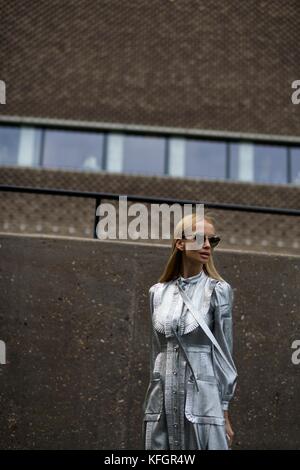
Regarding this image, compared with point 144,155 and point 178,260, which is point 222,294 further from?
point 144,155

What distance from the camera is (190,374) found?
3512 mm

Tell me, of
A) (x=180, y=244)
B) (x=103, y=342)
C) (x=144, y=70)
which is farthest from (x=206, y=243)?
(x=144, y=70)

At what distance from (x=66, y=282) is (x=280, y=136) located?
11.9 m

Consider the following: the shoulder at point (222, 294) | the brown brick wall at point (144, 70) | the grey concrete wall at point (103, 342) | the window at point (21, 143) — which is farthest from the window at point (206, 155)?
the shoulder at point (222, 294)

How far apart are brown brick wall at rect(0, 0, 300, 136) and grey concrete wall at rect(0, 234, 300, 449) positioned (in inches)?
433

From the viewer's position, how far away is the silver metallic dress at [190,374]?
3428 mm

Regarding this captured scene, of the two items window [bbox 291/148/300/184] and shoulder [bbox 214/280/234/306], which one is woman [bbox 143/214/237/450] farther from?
window [bbox 291/148/300/184]

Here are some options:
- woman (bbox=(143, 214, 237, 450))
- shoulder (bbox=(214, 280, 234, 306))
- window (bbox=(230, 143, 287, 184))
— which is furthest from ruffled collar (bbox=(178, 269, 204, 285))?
window (bbox=(230, 143, 287, 184))

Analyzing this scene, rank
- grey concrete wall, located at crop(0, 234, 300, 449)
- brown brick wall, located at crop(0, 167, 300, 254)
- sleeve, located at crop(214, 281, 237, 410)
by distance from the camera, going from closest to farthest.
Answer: sleeve, located at crop(214, 281, 237, 410) < grey concrete wall, located at crop(0, 234, 300, 449) < brown brick wall, located at crop(0, 167, 300, 254)

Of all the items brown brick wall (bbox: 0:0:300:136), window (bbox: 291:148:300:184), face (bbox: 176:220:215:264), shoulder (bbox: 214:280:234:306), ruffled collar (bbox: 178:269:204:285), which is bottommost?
shoulder (bbox: 214:280:234:306)

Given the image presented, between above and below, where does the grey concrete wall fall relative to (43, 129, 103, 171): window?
below

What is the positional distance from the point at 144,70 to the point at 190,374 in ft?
46.8

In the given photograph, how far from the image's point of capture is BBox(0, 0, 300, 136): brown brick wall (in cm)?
1680
